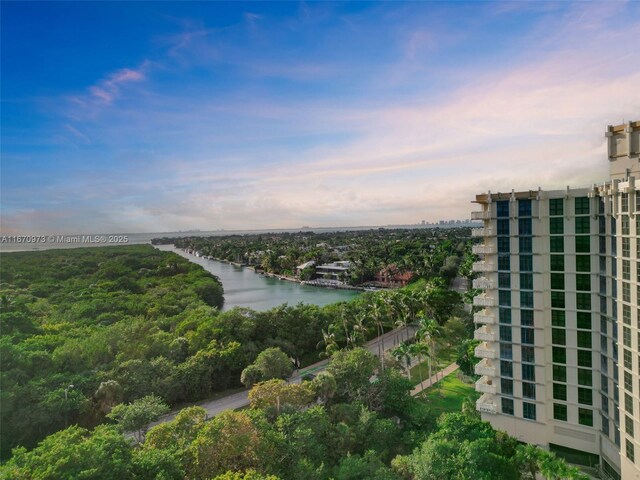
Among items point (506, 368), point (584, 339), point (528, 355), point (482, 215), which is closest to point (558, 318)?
point (584, 339)

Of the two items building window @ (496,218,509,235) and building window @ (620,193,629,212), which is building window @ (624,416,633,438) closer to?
building window @ (620,193,629,212)

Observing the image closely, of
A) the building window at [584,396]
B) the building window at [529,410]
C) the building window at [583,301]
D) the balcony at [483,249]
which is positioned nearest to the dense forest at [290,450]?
the building window at [529,410]

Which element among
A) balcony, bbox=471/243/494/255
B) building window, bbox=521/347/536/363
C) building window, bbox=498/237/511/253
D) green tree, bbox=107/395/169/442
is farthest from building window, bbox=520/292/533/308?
green tree, bbox=107/395/169/442

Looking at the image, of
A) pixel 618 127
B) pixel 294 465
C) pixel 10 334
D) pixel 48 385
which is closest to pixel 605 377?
pixel 618 127

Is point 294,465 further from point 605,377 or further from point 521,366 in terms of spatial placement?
point 605,377

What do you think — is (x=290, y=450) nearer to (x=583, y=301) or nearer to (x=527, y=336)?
(x=527, y=336)

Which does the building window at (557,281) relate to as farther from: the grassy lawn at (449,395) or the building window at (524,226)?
the grassy lawn at (449,395)
